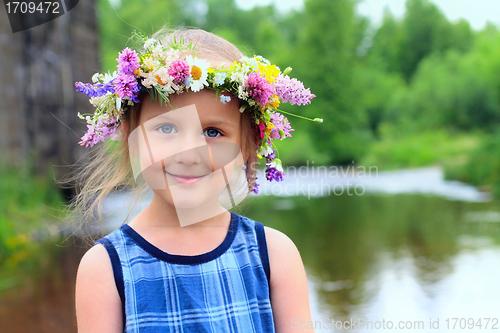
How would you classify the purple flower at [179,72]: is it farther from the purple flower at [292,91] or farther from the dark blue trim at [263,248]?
the dark blue trim at [263,248]

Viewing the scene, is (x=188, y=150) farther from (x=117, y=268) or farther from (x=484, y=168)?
(x=484, y=168)

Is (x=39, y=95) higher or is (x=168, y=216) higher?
(x=39, y=95)

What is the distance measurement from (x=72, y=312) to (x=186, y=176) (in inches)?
126

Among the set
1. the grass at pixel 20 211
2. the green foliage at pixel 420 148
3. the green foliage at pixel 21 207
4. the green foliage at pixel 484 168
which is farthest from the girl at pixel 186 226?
the green foliage at pixel 420 148

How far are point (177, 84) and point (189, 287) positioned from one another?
0.56 m

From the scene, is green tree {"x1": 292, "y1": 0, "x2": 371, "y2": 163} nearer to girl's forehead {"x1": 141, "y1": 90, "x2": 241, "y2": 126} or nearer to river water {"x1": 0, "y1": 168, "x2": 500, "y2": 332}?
river water {"x1": 0, "y1": 168, "x2": 500, "y2": 332}

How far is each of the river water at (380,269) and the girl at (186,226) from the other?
19 cm

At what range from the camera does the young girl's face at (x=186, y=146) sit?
1.45 m

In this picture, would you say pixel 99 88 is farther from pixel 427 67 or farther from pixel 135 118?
pixel 427 67

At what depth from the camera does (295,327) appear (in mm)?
1499

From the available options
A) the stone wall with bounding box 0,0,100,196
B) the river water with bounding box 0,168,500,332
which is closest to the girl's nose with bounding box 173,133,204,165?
the river water with bounding box 0,168,500,332

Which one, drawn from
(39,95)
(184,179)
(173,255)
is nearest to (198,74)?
(184,179)

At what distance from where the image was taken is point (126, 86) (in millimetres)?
1477

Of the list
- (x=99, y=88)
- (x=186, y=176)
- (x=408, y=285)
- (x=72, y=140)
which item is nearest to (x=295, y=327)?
(x=186, y=176)
